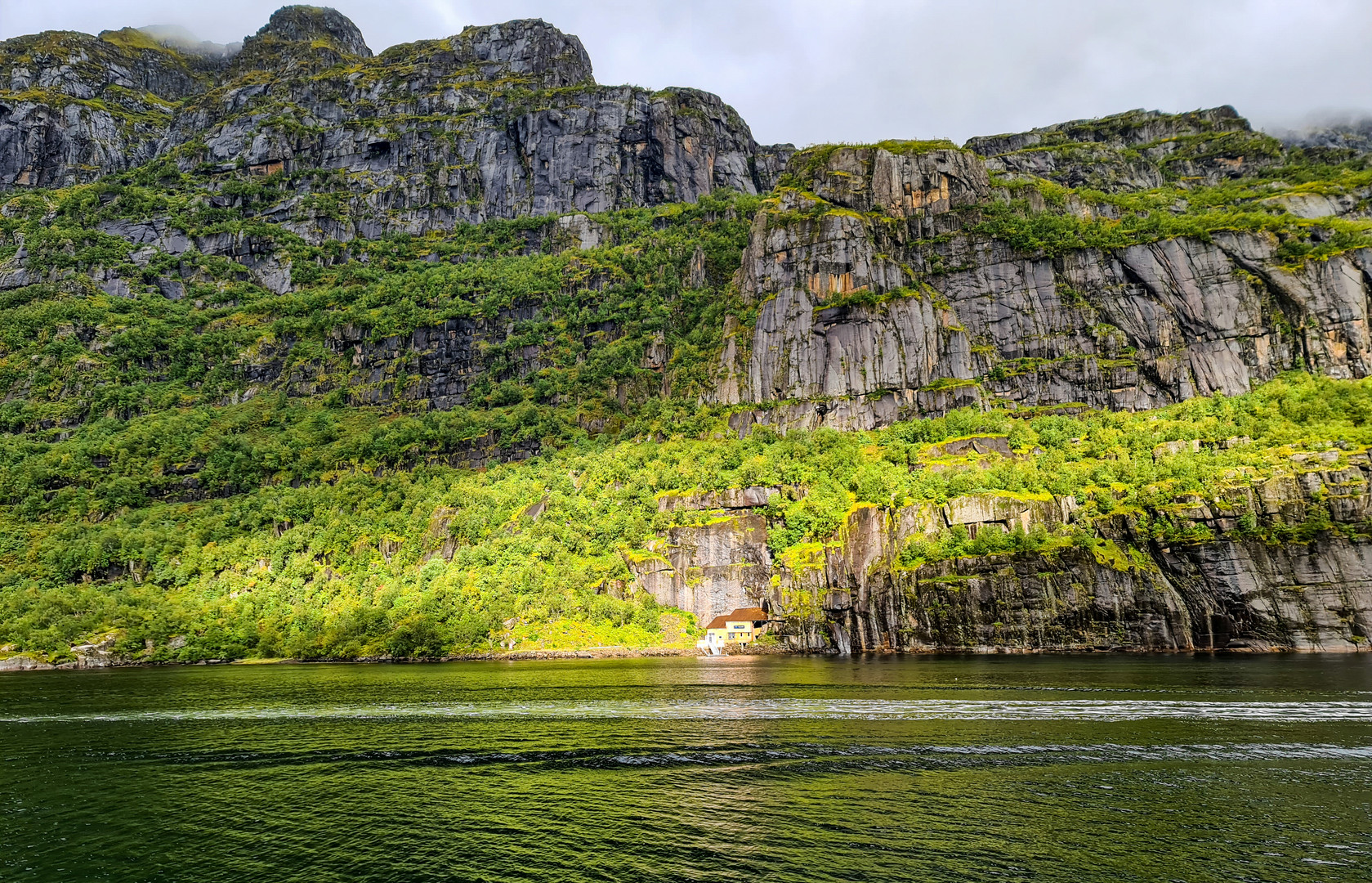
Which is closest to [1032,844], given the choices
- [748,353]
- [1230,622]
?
[1230,622]

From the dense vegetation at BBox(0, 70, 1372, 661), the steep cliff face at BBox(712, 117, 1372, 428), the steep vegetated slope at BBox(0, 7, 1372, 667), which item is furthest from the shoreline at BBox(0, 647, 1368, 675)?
A: the steep cliff face at BBox(712, 117, 1372, 428)

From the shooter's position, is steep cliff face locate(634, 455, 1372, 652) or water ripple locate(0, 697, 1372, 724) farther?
steep cliff face locate(634, 455, 1372, 652)

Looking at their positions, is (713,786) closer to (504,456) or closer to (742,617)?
(742,617)

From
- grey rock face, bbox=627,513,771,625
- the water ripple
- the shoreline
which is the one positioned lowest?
the shoreline

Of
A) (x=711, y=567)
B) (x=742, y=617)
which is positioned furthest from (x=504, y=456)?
(x=742, y=617)

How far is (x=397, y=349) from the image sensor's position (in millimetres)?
189125

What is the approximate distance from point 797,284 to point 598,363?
4833 cm

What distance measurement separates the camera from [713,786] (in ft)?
88.9

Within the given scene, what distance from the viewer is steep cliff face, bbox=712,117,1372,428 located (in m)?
131

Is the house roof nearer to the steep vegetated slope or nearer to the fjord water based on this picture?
the steep vegetated slope

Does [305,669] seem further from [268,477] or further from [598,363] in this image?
[598,363]

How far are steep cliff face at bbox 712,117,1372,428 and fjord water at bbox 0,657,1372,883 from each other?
9504 cm

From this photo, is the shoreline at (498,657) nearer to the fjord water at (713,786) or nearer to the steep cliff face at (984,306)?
the fjord water at (713,786)

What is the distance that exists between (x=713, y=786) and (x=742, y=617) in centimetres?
7573
